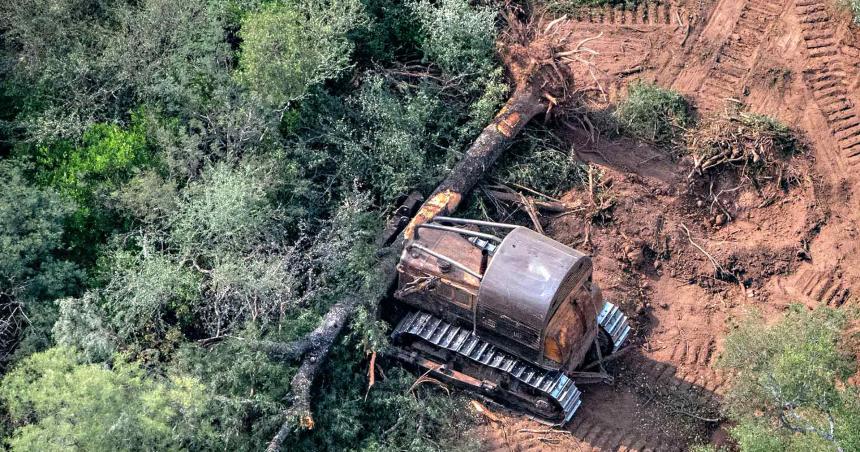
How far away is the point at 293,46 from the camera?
1286cm

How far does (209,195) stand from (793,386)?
27.1 feet

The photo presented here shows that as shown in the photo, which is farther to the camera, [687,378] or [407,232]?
[407,232]

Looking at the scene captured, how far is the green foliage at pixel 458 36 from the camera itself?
14.0 m

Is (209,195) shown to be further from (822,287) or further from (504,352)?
(822,287)

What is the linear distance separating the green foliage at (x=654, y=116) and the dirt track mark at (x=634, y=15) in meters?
1.88

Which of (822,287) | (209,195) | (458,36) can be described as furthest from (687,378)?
(209,195)

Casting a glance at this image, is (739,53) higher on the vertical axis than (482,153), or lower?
higher

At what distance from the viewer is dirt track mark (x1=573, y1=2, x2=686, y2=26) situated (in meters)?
15.1

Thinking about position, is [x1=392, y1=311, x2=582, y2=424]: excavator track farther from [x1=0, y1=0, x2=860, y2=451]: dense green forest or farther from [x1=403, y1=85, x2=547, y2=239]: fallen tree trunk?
[x1=403, y1=85, x2=547, y2=239]: fallen tree trunk

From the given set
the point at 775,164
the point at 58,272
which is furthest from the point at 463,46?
the point at 58,272

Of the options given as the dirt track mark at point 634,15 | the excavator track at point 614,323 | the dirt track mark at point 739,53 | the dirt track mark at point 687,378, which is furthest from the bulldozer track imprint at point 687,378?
the dirt track mark at point 634,15

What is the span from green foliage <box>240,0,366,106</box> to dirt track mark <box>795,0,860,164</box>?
7.82m

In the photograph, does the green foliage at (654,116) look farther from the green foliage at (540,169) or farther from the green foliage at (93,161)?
the green foliage at (93,161)

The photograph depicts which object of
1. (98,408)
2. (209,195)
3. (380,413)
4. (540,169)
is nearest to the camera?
(98,408)
